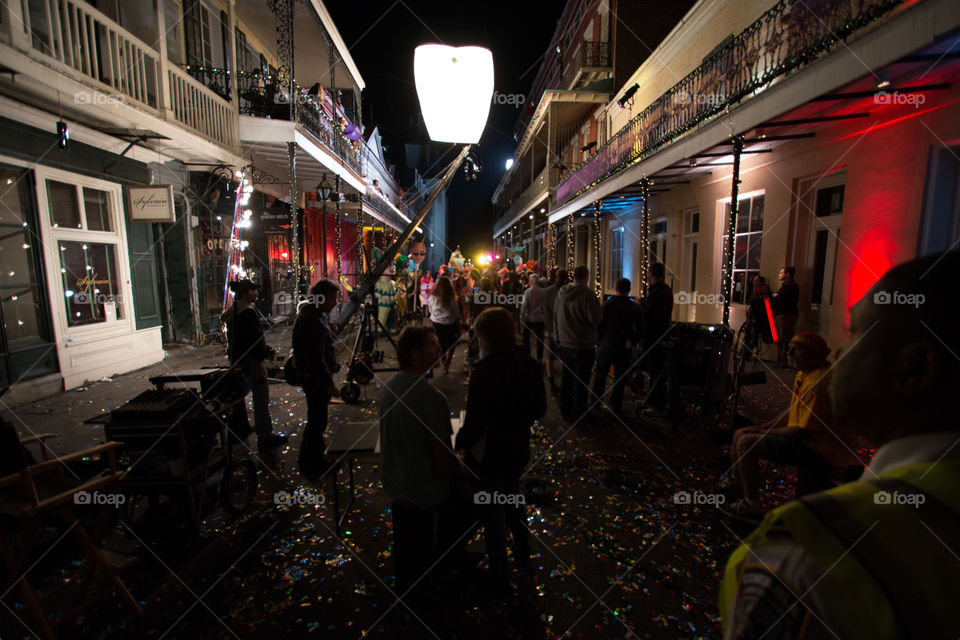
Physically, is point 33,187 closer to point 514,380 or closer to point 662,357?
point 514,380

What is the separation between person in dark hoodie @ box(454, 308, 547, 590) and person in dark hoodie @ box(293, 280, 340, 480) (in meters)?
2.16

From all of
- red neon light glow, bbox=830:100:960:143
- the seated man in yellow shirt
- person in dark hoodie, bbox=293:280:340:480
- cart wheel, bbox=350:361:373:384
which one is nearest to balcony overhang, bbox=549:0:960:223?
red neon light glow, bbox=830:100:960:143

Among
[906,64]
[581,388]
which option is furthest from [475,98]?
[906,64]

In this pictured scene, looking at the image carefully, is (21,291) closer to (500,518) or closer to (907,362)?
(500,518)

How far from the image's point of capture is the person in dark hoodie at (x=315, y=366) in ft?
14.2

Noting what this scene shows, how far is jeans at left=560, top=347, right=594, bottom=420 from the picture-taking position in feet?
18.8

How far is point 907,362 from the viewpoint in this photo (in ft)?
2.60

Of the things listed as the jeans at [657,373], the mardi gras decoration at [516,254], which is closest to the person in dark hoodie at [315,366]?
the jeans at [657,373]

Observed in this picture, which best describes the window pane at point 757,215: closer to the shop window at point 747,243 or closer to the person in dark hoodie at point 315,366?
the shop window at point 747,243

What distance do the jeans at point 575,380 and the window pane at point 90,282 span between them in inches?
338

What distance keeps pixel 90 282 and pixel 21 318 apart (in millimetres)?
1439

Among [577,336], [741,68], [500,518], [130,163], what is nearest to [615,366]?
[577,336]

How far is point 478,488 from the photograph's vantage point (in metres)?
2.81

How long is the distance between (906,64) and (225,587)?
26.3 feet
